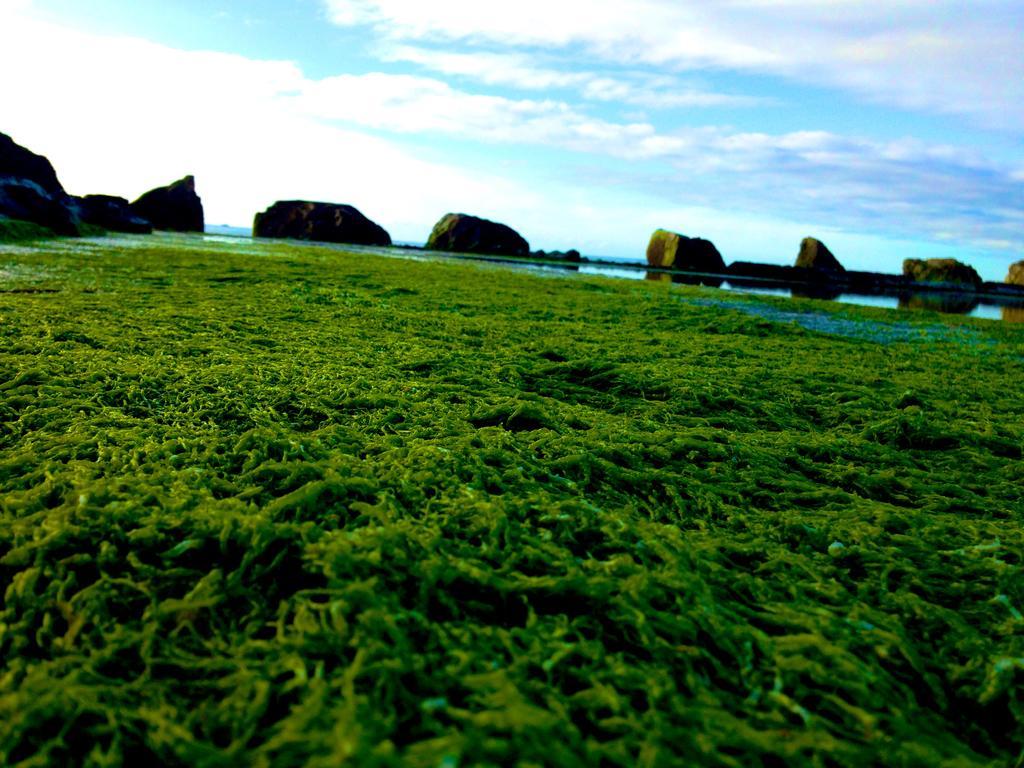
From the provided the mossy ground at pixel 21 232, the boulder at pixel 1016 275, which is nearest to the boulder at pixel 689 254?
the boulder at pixel 1016 275

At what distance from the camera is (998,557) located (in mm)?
2225

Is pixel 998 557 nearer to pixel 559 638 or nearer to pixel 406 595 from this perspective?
pixel 559 638

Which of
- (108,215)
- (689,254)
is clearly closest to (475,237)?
(689,254)

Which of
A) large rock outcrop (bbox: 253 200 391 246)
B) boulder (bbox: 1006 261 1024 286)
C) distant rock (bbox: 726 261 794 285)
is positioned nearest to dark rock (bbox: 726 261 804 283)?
distant rock (bbox: 726 261 794 285)

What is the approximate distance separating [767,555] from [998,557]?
88 cm

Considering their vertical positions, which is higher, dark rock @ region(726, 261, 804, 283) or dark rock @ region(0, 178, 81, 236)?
dark rock @ region(726, 261, 804, 283)

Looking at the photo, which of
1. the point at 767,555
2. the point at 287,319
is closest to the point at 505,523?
the point at 767,555

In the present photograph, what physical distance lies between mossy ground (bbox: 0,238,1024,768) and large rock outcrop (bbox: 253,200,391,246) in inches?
1976

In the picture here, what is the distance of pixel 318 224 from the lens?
2052 inches

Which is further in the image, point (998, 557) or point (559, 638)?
point (998, 557)

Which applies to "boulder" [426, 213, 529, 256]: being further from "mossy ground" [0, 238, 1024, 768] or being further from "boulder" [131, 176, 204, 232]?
"mossy ground" [0, 238, 1024, 768]

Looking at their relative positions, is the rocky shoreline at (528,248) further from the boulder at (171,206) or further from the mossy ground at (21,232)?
the mossy ground at (21,232)

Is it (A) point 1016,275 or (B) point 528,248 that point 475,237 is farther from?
(A) point 1016,275

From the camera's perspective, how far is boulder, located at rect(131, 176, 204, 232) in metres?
41.4
